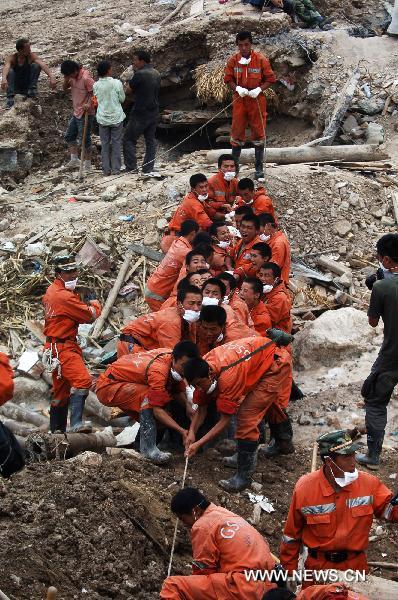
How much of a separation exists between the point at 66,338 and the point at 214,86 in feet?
25.9

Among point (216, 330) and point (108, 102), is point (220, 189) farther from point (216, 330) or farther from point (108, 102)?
point (216, 330)

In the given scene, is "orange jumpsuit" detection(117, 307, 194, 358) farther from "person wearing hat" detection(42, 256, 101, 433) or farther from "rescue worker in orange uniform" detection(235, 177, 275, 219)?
"rescue worker in orange uniform" detection(235, 177, 275, 219)

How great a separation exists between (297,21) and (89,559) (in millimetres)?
12697

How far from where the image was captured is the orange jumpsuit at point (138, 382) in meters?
7.41

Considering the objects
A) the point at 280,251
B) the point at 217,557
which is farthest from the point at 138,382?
the point at 280,251

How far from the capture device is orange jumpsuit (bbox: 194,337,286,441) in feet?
23.3

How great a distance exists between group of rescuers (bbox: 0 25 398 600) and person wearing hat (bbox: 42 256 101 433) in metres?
0.01

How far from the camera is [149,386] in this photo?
→ 7.51m

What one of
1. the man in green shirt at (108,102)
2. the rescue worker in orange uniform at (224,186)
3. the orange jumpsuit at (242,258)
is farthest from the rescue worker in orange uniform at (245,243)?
the man in green shirt at (108,102)

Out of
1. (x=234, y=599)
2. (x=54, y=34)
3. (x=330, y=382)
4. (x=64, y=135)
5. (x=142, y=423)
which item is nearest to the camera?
(x=234, y=599)

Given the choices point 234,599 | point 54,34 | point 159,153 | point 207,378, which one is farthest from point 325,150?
point 234,599

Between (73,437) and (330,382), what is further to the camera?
(330,382)

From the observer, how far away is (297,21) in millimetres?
16750

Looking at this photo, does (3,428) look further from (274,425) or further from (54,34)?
(54,34)
